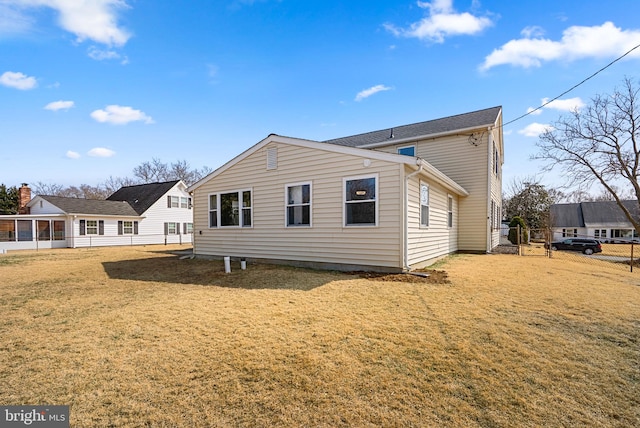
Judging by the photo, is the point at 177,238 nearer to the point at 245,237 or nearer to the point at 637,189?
the point at 245,237

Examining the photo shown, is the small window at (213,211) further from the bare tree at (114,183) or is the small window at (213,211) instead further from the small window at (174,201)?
the bare tree at (114,183)

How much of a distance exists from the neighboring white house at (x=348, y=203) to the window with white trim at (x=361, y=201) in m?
0.03

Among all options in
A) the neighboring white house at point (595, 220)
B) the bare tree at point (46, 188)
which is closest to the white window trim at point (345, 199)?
the neighboring white house at point (595, 220)

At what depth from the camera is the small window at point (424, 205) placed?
30.1ft

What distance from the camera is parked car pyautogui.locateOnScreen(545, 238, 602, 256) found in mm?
21334

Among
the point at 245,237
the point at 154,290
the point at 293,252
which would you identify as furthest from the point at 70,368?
the point at 245,237

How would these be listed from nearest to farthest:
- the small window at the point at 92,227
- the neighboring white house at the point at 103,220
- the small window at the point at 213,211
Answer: the small window at the point at 213,211 < the neighboring white house at the point at 103,220 < the small window at the point at 92,227

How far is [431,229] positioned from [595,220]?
38.9 metres

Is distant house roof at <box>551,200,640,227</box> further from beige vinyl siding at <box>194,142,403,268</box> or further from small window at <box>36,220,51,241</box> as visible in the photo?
small window at <box>36,220,51,241</box>

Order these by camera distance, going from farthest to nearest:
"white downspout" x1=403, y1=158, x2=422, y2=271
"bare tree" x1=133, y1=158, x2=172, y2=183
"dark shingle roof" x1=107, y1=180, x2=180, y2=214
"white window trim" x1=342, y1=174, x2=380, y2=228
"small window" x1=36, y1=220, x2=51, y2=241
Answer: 1. "bare tree" x1=133, y1=158, x2=172, y2=183
2. "dark shingle roof" x1=107, y1=180, x2=180, y2=214
3. "small window" x1=36, y1=220, x2=51, y2=241
4. "white window trim" x1=342, y1=174, x2=380, y2=228
5. "white downspout" x1=403, y1=158, x2=422, y2=271

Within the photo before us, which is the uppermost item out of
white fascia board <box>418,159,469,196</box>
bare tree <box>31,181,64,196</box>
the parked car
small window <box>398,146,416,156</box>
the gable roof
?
bare tree <box>31,181,64,196</box>

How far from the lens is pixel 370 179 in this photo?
8.16 m

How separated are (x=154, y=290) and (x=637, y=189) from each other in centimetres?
2573

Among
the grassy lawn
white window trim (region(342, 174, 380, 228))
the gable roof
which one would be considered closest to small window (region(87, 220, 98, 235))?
the gable roof
